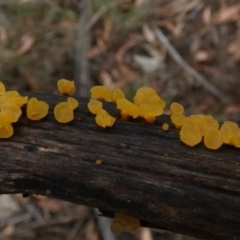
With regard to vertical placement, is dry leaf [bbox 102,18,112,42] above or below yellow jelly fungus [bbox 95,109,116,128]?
above

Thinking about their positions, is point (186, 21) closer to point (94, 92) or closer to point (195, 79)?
point (195, 79)

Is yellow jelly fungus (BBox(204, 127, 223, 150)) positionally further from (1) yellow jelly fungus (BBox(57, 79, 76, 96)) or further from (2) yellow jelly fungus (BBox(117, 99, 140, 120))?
(1) yellow jelly fungus (BBox(57, 79, 76, 96))

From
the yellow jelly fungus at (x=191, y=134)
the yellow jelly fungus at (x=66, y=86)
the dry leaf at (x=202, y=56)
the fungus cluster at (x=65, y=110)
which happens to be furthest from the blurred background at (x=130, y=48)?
the yellow jelly fungus at (x=191, y=134)

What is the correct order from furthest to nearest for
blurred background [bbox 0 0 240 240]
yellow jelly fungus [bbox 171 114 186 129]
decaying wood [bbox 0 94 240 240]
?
1. blurred background [bbox 0 0 240 240]
2. yellow jelly fungus [bbox 171 114 186 129]
3. decaying wood [bbox 0 94 240 240]

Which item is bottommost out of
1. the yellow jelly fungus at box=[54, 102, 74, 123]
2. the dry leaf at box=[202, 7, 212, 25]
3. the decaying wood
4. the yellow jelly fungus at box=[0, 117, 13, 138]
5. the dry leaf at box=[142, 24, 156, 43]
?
the decaying wood

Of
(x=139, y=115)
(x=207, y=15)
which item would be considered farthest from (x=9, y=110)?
(x=207, y=15)

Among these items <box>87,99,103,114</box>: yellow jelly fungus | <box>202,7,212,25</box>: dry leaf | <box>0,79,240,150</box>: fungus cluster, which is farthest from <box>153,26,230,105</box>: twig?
<box>87,99,103,114</box>: yellow jelly fungus
